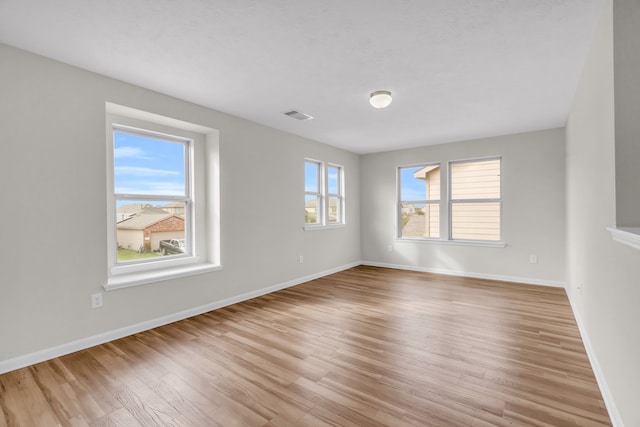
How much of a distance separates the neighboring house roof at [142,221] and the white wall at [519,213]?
14.6ft

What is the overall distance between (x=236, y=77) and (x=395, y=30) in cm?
150

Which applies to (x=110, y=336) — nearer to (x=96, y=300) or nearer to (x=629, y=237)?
(x=96, y=300)

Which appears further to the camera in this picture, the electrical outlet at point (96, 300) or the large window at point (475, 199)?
the large window at point (475, 199)

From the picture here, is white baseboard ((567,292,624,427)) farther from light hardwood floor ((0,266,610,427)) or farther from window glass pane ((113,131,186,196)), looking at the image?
window glass pane ((113,131,186,196))

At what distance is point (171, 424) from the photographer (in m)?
1.74

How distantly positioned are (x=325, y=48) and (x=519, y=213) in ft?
14.2

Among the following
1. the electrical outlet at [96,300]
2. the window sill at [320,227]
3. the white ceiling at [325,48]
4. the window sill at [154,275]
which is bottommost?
the electrical outlet at [96,300]

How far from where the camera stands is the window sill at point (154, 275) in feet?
9.62

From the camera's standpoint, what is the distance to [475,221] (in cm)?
551

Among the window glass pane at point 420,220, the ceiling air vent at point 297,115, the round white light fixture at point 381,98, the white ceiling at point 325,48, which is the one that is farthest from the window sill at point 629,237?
the window glass pane at point 420,220

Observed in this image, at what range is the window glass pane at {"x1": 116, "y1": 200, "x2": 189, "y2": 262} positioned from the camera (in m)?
3.26

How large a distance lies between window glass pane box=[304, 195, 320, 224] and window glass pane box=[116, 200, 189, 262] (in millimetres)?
2161

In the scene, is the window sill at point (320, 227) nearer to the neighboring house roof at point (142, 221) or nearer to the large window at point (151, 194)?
the large window at point (151, 194)

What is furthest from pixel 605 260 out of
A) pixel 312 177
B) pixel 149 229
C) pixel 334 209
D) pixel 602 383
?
pixel 334 209
